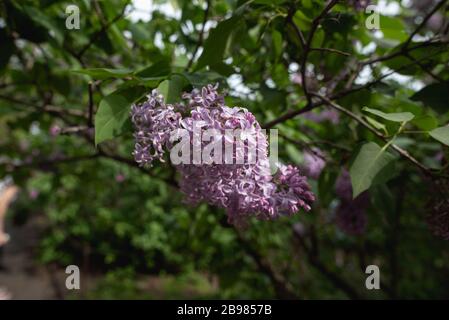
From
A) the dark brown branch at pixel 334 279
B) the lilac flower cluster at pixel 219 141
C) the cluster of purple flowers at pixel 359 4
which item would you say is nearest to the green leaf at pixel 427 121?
the lilac flower cluster at pixel 219 141

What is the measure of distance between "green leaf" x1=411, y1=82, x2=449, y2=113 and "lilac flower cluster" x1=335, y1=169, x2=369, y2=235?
54cm

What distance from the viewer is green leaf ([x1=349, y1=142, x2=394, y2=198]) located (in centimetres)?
93

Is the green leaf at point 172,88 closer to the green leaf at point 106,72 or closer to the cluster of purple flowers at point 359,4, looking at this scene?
the green leaf at point 106,72

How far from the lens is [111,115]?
925 millimetres

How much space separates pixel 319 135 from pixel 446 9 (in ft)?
2.89

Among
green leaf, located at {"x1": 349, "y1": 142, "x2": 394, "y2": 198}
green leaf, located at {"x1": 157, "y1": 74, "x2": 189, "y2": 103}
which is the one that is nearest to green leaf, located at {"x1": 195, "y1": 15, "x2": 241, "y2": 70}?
→ green leaf, located at {"x1": 157, "y1": 74, "x2": 189, "y2": 103}

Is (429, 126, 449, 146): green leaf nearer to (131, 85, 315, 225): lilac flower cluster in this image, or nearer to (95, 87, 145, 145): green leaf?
(131, 85, 315, 225): lilac flower cluster

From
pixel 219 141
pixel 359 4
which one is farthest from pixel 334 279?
pixel 219 141

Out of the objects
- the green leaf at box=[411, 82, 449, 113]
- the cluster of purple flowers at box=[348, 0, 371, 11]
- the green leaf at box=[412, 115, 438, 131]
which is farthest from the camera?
the cluster of purple flowers at box=[348, 0, 371, 11]

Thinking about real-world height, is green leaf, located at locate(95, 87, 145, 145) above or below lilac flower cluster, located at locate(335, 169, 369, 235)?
→ above

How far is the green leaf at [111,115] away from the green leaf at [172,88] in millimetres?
86

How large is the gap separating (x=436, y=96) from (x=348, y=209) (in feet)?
2.16
